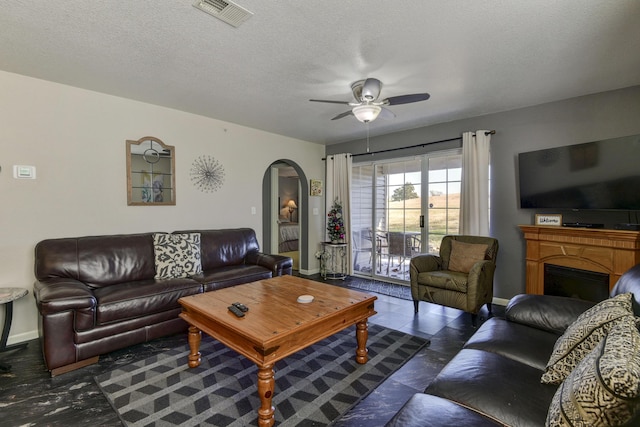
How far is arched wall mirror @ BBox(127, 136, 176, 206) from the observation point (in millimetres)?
3557

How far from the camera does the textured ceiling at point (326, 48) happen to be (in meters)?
1.91

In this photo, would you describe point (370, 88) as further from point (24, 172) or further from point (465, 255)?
point (24, 172)

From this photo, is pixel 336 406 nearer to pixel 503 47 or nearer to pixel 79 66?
pixel 503 47

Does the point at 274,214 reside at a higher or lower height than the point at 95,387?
higher

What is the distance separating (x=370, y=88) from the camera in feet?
9.14

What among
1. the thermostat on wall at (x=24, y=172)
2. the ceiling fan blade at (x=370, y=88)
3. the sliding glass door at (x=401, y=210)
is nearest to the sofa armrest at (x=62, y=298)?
the thermostat on wall at (x=24, y=172)

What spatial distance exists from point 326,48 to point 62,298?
9.12 ft

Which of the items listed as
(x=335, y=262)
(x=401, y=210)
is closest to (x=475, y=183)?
(x=401, y=210)

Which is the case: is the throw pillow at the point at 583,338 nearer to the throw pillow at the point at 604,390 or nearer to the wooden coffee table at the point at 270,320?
the throw pillow at the point at 604,390

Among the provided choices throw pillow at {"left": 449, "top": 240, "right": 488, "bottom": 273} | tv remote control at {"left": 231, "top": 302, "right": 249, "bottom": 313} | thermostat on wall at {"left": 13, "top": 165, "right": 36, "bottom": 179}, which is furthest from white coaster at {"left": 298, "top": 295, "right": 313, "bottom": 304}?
thermostat on wall at {"left": 13, "top": 165, "right": 36, "bottom": 179}

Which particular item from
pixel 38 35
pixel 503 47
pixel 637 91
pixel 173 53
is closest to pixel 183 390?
pixel 173 53

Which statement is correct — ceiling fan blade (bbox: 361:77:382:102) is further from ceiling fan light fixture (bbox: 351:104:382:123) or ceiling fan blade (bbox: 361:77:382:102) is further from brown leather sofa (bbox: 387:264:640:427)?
brown leather sofa (bbox: 387:264:640:427)

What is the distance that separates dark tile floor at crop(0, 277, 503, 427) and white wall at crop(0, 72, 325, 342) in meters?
0.89

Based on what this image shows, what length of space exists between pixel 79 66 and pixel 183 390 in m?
2.86
